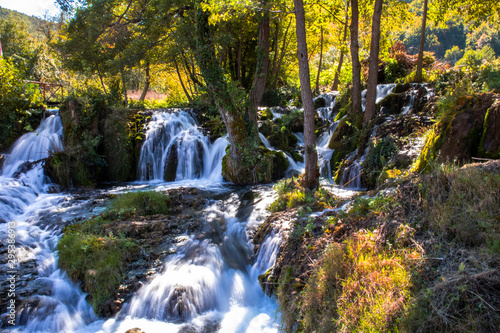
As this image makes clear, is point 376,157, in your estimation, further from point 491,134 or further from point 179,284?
point 179,284

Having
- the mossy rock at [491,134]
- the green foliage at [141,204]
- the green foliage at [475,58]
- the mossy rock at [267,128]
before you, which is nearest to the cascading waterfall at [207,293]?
the green foliage at [141,204]

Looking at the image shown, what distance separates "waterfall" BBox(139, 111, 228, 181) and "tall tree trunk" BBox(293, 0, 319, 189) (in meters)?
5.85

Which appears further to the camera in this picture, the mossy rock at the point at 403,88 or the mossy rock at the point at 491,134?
the mossy rock at the point at 403,88

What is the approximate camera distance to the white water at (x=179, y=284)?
4.94 metres

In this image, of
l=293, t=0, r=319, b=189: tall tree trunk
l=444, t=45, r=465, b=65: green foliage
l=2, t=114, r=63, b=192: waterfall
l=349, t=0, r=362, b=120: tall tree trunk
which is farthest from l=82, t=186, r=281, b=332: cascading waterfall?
l=444, t=45, r=465, b=65: green foliage

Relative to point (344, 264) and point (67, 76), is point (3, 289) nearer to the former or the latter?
point (344, 264)

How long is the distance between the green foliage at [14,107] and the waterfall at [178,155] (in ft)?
18.8

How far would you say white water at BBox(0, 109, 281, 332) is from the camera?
16.2 ft

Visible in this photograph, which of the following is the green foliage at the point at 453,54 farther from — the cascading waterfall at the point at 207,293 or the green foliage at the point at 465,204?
the cascading waterfall at the point at 207,293

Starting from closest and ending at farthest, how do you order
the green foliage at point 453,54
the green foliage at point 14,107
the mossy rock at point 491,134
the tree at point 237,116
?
the mossy rock at point 491,134 < the tree at point 237,116 < the green foliage at point 14,107 < the green foliage at point 453,54

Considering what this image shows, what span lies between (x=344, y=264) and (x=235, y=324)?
7.09 ft

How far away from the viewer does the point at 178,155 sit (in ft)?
48.3

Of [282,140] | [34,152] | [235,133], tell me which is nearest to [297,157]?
[282,140]

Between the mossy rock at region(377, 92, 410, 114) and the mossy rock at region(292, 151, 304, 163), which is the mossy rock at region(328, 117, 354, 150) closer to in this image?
the mossy rock at region(292, 151, 304, 163)
